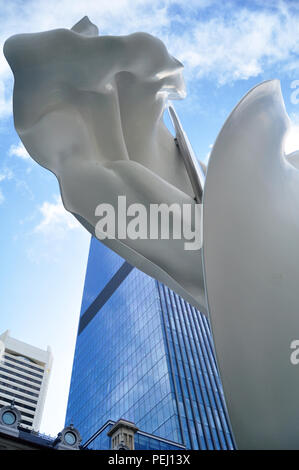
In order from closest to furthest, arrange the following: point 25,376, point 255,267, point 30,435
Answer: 1. point 255,267
2. point 30,435
3. point 25,376

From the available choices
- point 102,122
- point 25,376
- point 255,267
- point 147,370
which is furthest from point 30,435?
point 25,376

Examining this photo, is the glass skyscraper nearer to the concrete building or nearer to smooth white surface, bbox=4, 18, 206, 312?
the concrete building

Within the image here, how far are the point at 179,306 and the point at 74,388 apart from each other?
60.6ft

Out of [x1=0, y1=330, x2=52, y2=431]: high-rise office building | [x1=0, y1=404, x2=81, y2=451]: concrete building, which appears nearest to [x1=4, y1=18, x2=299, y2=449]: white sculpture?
[x1=0, y1=404, x2=81, y2=451]: concrete building

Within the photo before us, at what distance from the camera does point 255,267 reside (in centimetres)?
241

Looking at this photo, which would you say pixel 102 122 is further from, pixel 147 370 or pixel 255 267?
pixel 147 370

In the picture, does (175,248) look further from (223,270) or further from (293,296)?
(293,296)

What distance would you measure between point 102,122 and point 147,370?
35908 mm

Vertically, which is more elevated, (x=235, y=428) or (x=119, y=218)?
(x=119, y=218)

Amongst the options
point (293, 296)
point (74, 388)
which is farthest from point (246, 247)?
point (74, 388)

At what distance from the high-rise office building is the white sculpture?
7250 cm

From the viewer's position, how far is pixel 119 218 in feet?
11.4

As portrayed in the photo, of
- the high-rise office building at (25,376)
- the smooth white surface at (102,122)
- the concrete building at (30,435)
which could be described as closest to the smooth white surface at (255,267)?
the smooth white surface at (102,122)

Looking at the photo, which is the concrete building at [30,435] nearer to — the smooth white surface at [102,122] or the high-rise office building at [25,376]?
the smooth white surface at [102,122]
